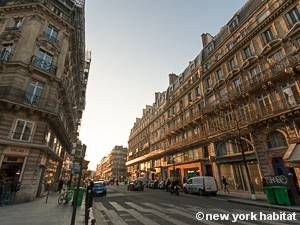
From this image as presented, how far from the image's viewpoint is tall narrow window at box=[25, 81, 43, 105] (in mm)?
16172

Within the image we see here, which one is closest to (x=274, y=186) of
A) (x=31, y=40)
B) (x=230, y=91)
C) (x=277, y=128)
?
(x=277, y=128)

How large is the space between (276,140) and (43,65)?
76.6ft

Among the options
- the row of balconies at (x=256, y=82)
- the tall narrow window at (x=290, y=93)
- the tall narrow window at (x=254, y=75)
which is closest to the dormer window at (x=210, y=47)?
the row of balconies at (x=256, y=82)

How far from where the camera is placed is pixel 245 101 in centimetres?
2139

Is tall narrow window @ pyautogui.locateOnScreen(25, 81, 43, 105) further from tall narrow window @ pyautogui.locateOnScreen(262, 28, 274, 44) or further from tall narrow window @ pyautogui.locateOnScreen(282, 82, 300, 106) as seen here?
tall narrow window @ pyautogui.locateOnScreen(262, 28, 274, 44)

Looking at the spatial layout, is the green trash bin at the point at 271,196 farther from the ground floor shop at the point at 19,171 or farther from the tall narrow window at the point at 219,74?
the ground floor shop at the point at 19,171

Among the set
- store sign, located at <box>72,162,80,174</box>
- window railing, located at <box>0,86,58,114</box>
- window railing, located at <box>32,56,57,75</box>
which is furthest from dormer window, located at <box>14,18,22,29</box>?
store sign, located at <box>72,162,80,174</box>

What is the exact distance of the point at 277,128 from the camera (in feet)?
58.1

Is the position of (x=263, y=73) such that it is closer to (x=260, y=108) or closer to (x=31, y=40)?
(x=260, y=108)

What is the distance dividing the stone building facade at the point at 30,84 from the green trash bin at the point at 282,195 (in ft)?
57.7

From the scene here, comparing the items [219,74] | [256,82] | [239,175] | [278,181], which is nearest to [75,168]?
[278,181]

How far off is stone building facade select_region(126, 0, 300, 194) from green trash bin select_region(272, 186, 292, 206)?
271 centimetres

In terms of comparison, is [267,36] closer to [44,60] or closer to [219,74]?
[219,74]

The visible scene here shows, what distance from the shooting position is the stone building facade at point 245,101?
17188 millimetres
